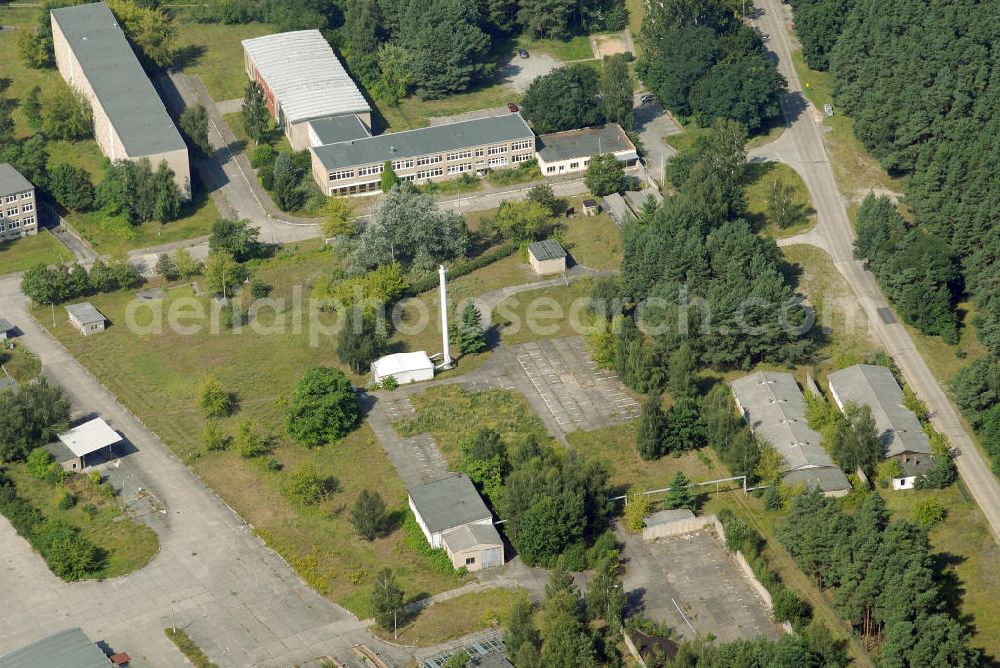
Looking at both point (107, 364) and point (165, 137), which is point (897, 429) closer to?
point (107, 364)

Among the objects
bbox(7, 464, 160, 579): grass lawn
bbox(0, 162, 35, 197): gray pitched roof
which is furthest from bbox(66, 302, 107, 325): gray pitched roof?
bbox(7, 464, 160, 579): grass lawn

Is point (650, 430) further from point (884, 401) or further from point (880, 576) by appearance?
point (880, 576)

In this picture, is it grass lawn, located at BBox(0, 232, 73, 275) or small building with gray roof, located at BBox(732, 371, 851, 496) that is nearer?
small building with gray roof, located at BBox(732, 371, 851, 496)

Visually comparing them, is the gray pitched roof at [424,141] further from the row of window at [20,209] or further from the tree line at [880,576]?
the tree line at [880,576]

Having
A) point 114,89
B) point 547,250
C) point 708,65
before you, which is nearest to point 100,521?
point 547,250

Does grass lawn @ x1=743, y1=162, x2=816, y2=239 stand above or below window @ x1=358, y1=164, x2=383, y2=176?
below

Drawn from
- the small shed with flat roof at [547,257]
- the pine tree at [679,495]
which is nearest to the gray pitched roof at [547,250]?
the small shed with flat roof at [547,257]

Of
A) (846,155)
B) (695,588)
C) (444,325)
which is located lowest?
(695,588)

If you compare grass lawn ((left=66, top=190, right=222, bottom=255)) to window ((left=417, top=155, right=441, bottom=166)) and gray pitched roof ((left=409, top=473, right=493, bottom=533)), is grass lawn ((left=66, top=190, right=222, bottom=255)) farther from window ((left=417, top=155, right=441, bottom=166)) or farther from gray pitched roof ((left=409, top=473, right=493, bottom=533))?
gray pitched roof ((left=409, top=473, right=493, bottom=533))
